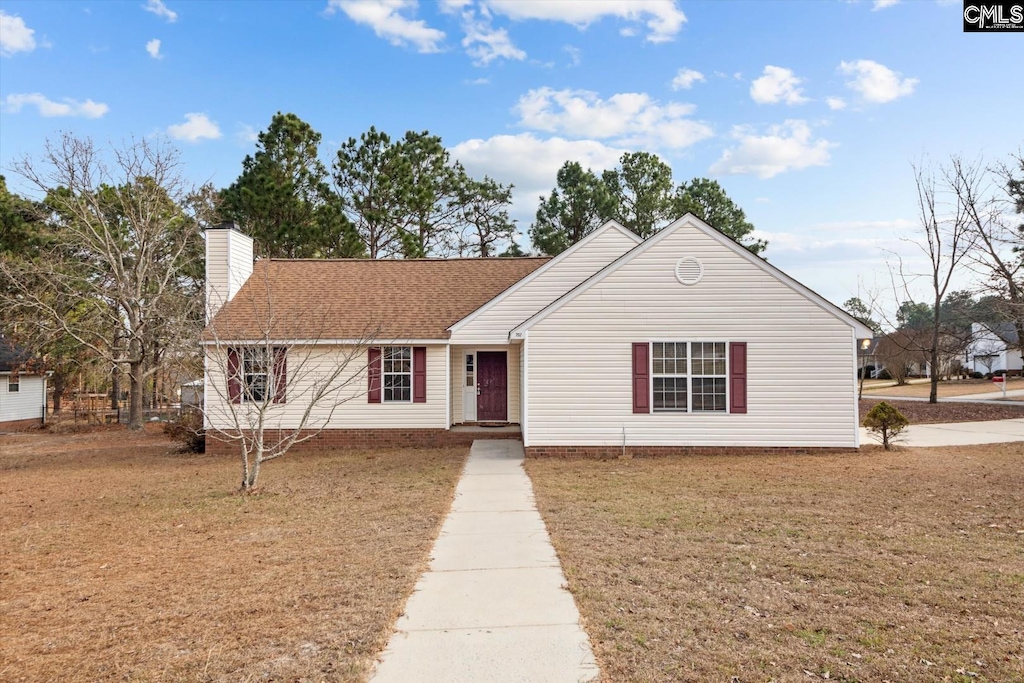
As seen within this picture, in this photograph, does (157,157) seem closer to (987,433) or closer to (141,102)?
(141,102)

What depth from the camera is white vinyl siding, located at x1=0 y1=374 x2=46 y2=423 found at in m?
24.0

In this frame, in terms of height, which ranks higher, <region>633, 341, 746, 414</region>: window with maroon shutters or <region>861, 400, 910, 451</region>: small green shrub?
<region>633, 341, 746, 414</region>: window with maroon shutters

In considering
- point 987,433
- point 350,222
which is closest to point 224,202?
point 350,222

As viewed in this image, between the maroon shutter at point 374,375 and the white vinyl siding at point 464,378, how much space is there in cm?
222

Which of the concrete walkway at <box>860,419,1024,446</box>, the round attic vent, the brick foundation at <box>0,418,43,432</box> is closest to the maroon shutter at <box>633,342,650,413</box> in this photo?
the round attic vent

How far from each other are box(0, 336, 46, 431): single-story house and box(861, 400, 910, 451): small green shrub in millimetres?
29100

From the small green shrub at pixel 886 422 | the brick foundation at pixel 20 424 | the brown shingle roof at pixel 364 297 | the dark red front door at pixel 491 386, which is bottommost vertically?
the brick foundation at pixel 20 424

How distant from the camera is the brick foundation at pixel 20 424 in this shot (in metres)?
23.9

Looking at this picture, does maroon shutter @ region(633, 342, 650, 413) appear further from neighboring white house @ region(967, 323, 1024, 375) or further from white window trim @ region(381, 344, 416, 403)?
neighboring white house @ region(967, 323, 1024, 375)

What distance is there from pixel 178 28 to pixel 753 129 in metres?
15.6

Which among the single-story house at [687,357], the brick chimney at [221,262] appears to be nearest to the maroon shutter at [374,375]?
the single-story house at [687,357]

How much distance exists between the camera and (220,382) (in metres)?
15.6

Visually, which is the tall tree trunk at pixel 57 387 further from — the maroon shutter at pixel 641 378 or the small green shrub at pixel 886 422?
the small green shrub at pixel 886 422

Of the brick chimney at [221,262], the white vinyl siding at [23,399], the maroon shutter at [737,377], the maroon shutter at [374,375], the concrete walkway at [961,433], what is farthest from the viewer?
the white vinyl siding at [23,399]
